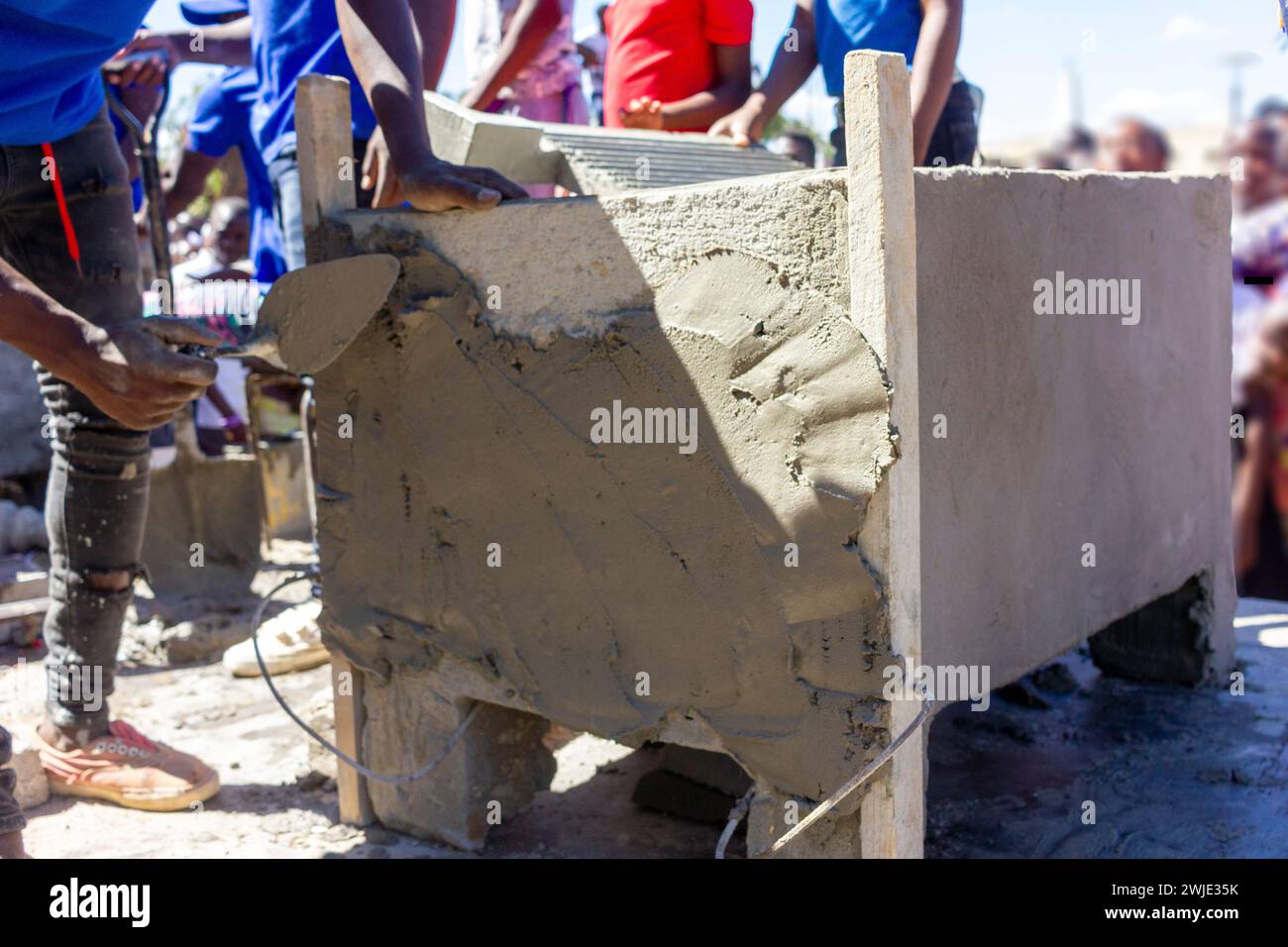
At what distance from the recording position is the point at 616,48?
404 centimetres

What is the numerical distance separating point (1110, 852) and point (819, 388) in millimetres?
1208

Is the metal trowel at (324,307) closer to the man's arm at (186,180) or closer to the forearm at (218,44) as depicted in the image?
the forearm at (218,44)

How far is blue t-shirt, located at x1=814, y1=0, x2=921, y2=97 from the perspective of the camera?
3240 millimetres

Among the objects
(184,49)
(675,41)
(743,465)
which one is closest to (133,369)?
(743,465)

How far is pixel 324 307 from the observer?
2.34m

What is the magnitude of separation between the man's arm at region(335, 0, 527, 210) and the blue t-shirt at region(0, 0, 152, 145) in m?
0.40

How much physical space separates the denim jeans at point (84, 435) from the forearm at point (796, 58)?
2.00 meters

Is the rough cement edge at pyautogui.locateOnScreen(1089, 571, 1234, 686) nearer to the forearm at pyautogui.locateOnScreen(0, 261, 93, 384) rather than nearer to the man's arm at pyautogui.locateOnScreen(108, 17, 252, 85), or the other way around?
the forearm at pyautogui.locateOnScreen(0, 261, 93, 384)

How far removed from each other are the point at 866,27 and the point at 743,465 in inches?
72.6

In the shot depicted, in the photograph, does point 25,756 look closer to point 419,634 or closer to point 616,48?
point 419,634

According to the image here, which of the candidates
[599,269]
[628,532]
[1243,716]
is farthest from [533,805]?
[1243,716]

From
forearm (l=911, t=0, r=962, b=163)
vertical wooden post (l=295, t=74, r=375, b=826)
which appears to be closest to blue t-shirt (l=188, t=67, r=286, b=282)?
vertical wooden post (l=295, t=74, r=375, b=826)

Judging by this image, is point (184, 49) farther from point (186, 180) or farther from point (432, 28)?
point (432, 28)

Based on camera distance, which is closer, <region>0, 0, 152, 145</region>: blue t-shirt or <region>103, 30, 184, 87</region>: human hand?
<region>0, 0, 152, 145</region>: blue t-shirt
